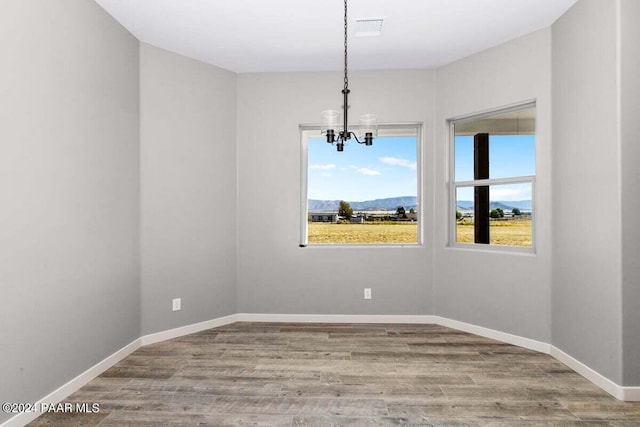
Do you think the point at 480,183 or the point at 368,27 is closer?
the point at 368,27

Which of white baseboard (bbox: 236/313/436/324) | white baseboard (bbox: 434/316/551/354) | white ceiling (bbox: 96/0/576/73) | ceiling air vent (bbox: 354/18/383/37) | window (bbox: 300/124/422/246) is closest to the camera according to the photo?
white ceiling (bbox: 96/0/576/73)

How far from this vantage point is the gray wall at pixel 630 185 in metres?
2.51

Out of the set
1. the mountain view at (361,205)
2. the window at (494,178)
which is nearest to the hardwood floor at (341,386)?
the window at (494,178)

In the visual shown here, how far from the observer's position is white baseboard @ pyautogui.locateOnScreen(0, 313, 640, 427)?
2512mm

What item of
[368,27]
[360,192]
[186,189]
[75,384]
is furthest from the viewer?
[360,192]

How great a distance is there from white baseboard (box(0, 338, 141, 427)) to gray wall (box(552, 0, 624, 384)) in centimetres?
362

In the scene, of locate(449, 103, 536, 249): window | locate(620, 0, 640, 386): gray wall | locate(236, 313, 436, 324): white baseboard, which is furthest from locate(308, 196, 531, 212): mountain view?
locate(620, 0, 640, 386): gray wall

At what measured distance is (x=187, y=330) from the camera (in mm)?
3871

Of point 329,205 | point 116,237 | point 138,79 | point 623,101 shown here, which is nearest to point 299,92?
point 329,205

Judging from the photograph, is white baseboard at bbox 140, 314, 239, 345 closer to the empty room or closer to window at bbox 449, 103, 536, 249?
the empty room

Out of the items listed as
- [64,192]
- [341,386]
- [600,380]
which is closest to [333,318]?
[341,386]

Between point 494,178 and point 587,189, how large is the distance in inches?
41.7

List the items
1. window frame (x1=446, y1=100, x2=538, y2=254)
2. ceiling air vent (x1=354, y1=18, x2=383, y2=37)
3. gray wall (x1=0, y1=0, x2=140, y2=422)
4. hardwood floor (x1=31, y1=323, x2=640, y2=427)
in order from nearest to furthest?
gray wall (x1=0, y1=0, x2=140, y2=422)
hardwood floor (x1=31, y1=323, x2=640, y2=427)
ceiling air vent (x1=354, y1=18, x2=383, y2=37)
window frame (x1=446, y1=100, x2=538, y2=254)

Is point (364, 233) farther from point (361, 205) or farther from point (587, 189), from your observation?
point (587, 189)
